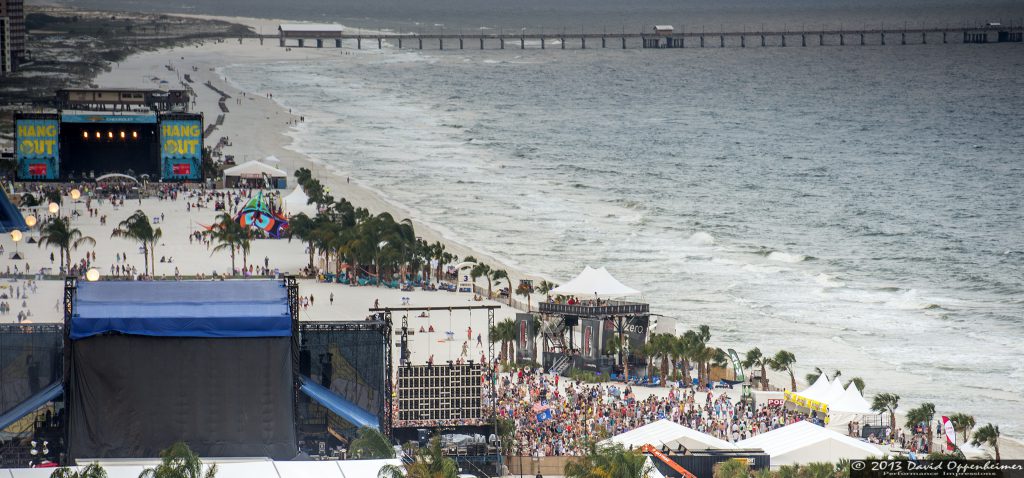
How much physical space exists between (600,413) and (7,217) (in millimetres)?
38064

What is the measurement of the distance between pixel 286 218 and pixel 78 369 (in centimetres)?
4203

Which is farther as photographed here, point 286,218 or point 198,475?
point 286,218

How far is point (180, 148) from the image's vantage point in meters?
99.4

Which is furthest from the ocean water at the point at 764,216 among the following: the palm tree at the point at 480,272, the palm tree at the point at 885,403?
the palm tree at the point at 480,272

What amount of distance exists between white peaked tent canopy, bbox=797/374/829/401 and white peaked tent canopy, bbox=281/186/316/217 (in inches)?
1673

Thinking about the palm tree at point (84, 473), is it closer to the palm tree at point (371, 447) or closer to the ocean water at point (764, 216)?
the palm tree at point (371, 447)

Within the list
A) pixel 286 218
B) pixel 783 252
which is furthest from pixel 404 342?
pixel 783 252

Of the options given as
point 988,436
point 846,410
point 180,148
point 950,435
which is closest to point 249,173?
point 180,148

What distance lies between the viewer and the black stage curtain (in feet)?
135

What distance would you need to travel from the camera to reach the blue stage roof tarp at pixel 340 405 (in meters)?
42.8

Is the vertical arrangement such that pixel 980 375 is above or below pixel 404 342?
below

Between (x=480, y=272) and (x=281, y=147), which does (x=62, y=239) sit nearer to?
(x=480, y=272)

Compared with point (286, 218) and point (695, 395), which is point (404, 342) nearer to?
point (695, 395)

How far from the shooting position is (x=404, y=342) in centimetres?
4591
